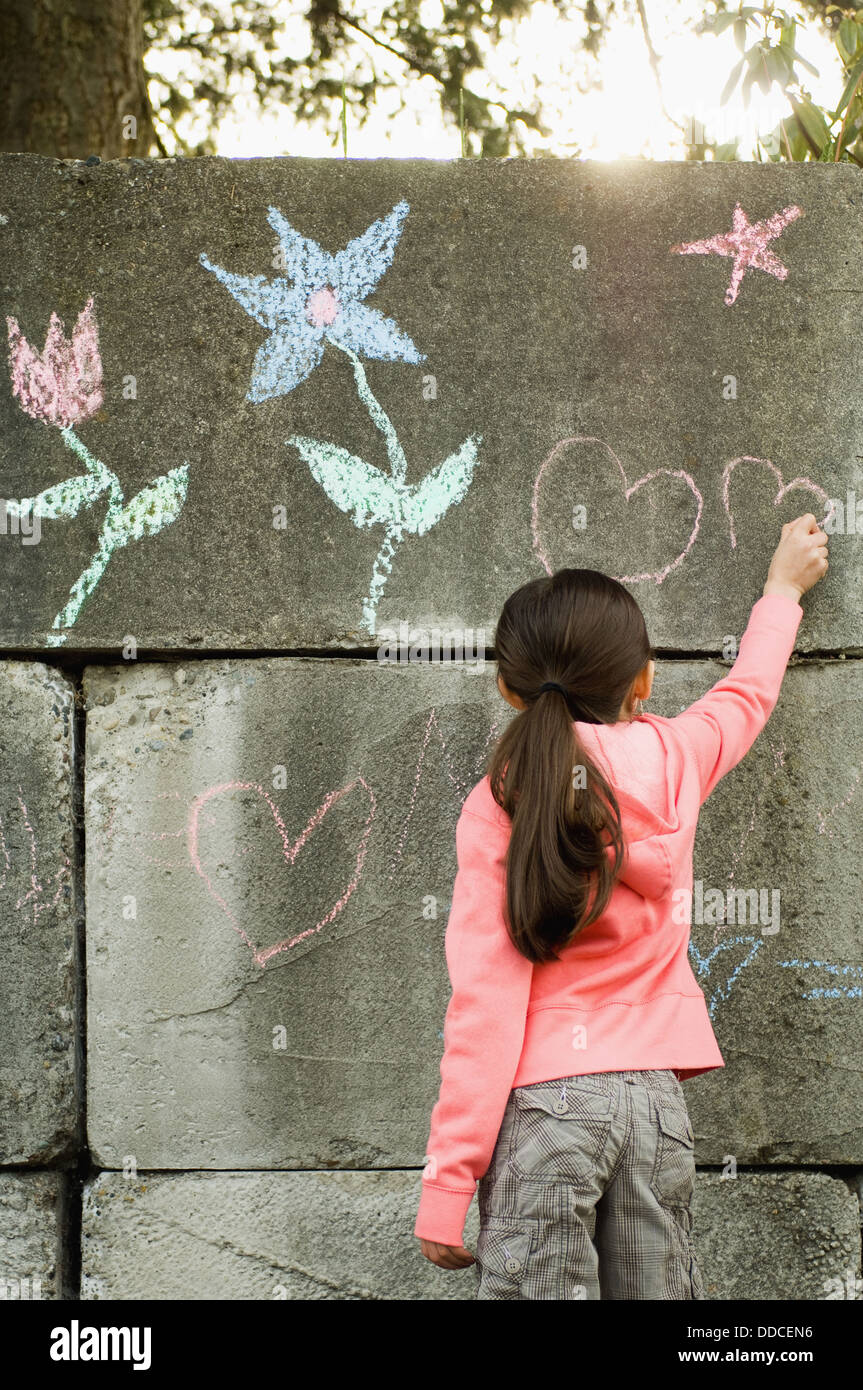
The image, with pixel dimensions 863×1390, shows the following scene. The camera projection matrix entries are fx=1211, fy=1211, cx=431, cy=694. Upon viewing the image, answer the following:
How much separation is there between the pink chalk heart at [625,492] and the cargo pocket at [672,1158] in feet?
3.96

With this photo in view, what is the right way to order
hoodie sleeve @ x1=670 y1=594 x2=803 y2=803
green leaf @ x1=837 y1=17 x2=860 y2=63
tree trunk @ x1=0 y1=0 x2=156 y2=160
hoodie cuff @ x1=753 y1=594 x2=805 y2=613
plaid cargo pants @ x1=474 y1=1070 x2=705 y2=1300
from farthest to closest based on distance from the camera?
tree trunk @ x1=0 y1=0 x2=156 y2=160, green leaf @ x1=837 y1=17 x2=860 y2=63, hoodie cuff @ x1=753 y1=594 x2=805 y2=613, hoodie sleeve @ x1=670 y1=594 x2=803 y2=803, plaid cargo pants @ x1=474 y1=1070 x2=705 y2=1300

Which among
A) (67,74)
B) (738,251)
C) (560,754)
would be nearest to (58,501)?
(560,754)

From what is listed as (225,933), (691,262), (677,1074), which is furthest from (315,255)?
(677,1074)

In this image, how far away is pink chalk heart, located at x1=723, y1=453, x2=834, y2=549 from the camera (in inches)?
107

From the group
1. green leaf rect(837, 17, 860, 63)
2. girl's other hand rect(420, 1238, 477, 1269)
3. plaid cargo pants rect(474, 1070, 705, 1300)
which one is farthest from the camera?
green leaf rect(837, 17, 860, 63)

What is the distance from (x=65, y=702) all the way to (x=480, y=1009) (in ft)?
4.15

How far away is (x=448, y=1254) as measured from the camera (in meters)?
1.94

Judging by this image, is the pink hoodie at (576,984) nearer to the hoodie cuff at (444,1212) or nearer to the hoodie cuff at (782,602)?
the hoodie cuff at (444,1212)

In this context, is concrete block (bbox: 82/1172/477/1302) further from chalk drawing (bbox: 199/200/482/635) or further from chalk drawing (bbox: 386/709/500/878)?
chalk drawing (bbox: 199/200/482/635)

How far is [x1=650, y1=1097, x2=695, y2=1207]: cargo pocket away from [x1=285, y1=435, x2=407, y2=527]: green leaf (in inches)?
54.6

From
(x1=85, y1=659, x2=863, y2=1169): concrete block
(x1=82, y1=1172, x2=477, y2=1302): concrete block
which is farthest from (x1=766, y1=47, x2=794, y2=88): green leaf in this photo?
(x1=82, y1=1172, x2=477, y2=1302): concrete block

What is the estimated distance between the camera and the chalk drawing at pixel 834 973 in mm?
2688

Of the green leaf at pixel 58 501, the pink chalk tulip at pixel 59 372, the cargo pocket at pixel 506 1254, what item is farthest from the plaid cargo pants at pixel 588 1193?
the pink chalk tulip at pixel 59 372

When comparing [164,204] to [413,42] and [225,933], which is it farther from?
[413,42]
